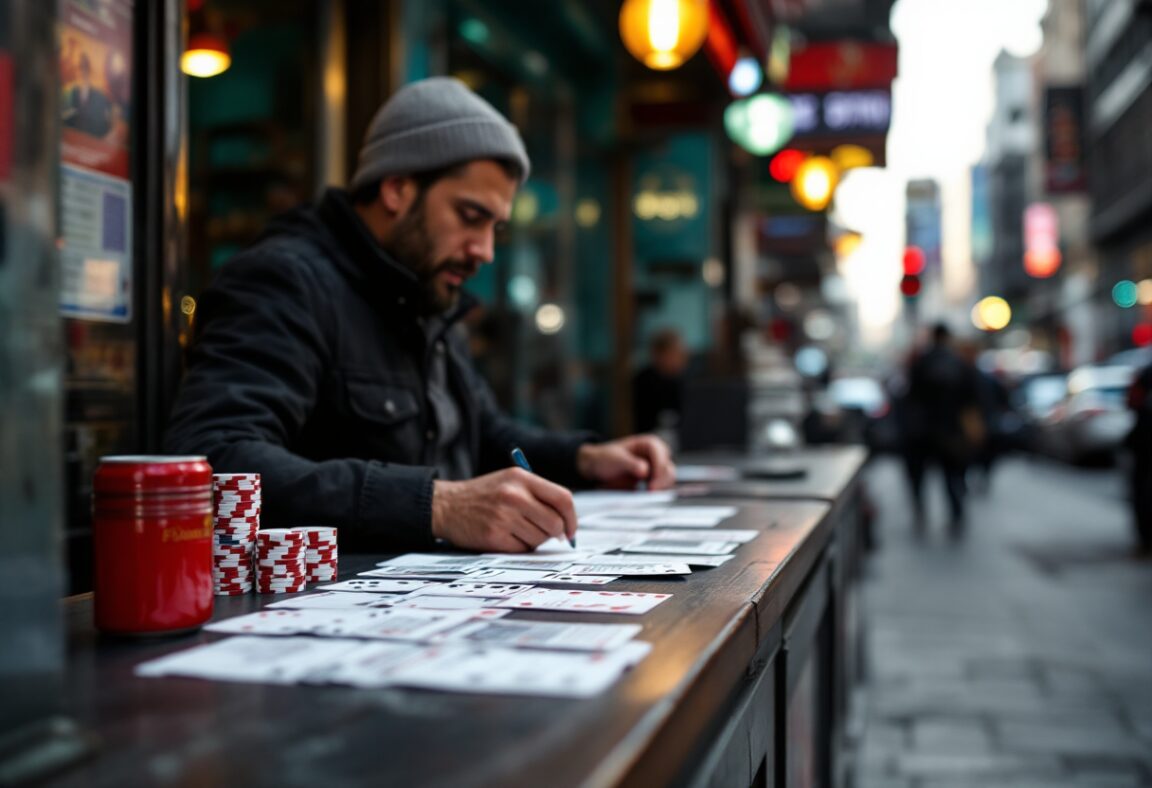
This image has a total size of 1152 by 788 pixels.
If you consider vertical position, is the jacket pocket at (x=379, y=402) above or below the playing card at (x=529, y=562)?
above

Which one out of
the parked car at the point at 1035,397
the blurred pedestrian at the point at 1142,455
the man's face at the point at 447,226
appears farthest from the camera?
the parked car at the point at 1035,397

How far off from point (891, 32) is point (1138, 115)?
2519cm

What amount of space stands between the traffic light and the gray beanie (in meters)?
14.9

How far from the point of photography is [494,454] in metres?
3.32

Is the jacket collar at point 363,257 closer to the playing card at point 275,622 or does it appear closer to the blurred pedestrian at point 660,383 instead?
the playing card at point 275,622

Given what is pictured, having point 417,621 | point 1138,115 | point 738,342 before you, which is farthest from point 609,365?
point 1138,115

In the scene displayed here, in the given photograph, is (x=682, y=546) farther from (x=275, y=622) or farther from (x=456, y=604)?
(x=275, y=622)

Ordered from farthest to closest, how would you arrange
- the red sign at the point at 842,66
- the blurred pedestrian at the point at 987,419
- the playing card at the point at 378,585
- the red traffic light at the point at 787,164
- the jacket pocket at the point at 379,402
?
1. the blurred pedestrian at the point at 987,419
2. the red traffic light at the point at 787,164
3. the red sign at the point at 842,66
4. the jacket pocket at the point at 379,402
5. the playing card at the point at 378,585

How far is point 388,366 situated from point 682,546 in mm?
976

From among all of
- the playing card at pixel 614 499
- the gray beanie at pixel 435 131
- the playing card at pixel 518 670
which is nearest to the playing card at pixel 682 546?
the playing card at pixel 614 499

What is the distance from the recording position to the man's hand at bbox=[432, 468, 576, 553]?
1.85 m

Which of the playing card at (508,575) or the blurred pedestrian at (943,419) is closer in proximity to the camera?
the playing card at (508,575)

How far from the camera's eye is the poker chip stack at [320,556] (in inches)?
63.9

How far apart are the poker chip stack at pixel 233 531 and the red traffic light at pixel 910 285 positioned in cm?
1611
